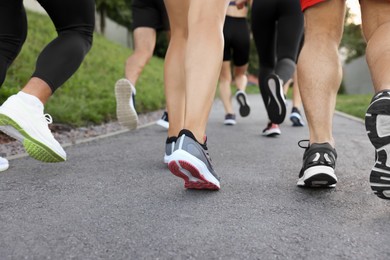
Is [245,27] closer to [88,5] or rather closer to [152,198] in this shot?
[88,5]

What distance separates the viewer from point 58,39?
2314 millimetres

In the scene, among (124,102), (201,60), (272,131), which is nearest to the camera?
(201,60)

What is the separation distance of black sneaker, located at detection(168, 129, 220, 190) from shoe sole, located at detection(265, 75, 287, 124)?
6.01 ft

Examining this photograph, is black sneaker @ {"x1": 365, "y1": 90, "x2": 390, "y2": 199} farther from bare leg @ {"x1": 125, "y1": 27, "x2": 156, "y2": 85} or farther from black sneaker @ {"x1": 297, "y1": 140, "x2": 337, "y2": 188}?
bare leg @ {"x1": 125, "y1": 27, "x2": 156, "y2": 85}

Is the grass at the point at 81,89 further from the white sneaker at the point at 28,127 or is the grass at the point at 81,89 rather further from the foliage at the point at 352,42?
the foliage at the point at 352,42

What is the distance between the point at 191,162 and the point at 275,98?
2.01 meters

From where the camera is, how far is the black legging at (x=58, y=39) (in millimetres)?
2211

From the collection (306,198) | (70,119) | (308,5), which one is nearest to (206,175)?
(306,198)

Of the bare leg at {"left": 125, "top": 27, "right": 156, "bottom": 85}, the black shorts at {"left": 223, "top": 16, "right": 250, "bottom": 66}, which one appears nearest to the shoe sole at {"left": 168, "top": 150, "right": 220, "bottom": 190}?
the bare leg at {"left": 125, "top": 27, "right": 156, "bottom": 85}

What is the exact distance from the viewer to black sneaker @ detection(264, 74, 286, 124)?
354 cm

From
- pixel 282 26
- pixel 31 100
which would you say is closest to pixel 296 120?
pixel 282 26

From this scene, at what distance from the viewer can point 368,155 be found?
3.20 meters

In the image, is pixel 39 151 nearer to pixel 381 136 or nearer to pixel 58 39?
pixel 58 39

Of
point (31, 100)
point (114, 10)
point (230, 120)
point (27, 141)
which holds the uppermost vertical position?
point (31, 100)
